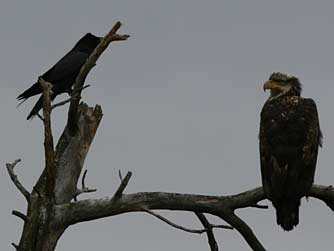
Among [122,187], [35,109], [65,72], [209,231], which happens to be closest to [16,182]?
[122,187]

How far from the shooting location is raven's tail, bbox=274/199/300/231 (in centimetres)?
838

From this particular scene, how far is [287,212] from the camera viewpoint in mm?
8438

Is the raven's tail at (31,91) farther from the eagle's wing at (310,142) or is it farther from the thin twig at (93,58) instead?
the eagle's wing at (310,142)

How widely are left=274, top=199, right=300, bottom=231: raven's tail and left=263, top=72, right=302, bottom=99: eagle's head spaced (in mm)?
1577

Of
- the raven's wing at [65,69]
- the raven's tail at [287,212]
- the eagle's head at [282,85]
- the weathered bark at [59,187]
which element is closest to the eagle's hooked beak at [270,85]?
the eagle's head at [282,85]

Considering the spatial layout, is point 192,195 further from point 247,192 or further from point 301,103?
point 301,103

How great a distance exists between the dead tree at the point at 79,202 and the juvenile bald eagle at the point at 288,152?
16 centimetres

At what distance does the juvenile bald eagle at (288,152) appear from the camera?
8414mm

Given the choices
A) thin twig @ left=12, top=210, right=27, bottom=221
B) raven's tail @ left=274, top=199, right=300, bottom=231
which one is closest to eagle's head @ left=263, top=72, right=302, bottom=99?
raven's tail @ left=274, top=199, right=300, bottom=231

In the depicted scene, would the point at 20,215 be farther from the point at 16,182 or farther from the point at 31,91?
the point at 31,91

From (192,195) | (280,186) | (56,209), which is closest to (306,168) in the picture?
(280,186)

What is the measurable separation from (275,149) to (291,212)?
23.3 inches

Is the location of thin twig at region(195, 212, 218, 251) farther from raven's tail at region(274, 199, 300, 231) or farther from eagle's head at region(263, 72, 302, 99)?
eagle's head at region(263, 72, 302, 99)

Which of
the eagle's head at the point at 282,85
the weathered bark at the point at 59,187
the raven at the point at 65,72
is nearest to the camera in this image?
the weathered bark at the point at 59,187
